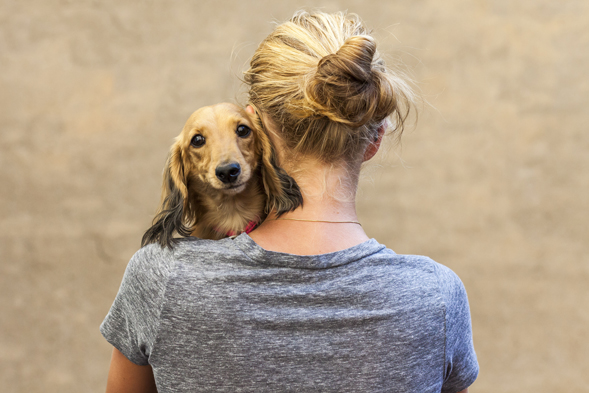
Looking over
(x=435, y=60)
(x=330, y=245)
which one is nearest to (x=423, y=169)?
(x=435, y=60)

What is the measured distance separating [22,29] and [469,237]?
3.38 meters

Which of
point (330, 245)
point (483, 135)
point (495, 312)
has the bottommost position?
point (495, 312)

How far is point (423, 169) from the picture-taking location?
357cm

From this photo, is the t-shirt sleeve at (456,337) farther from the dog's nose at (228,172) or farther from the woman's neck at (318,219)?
the dog's nose at (228,172)

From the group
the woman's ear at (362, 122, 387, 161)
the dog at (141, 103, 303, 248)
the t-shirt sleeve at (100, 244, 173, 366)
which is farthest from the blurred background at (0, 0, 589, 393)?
the t-shirt sleeve at (100, 244, 173, 366)

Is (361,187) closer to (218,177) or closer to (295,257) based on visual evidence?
(218,177)

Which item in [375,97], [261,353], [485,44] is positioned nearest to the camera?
[261,353]

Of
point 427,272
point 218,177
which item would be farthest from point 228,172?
point 427,272

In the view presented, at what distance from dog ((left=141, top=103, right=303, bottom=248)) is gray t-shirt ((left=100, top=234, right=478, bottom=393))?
0.25 meters

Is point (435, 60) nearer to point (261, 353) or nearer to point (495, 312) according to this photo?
point (495, 312)

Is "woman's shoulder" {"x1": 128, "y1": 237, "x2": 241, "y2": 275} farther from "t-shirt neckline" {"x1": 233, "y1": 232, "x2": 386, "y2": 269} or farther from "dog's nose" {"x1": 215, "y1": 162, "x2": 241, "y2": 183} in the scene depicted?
"dog's nose" {"x1": 215, "y1": 162, "x2": 241, "y2": 183}

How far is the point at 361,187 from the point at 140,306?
8.71 feet

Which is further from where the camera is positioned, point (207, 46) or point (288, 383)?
point (207, 46)

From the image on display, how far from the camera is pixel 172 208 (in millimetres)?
1321
